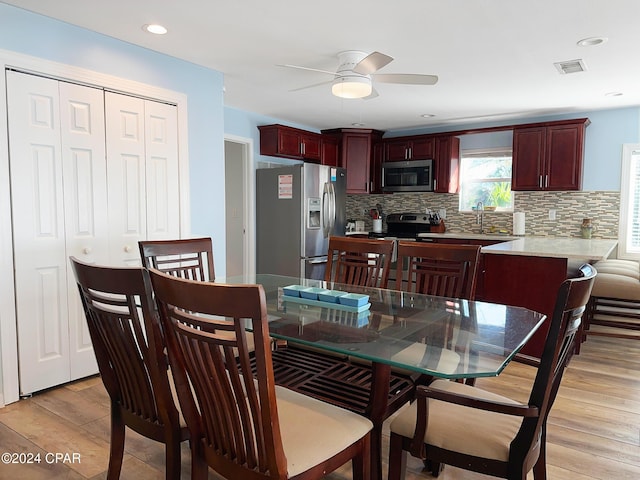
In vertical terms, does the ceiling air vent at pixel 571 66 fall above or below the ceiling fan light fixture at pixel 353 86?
above

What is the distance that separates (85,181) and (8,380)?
1.29m

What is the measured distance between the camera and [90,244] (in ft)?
9.68

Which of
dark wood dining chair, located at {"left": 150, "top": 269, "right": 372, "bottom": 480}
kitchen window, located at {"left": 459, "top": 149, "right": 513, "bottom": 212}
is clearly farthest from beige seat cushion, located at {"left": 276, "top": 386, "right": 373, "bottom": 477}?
kitchen window, located at {"left": 459, "top": 149, "right": 513, "bottom": 212}

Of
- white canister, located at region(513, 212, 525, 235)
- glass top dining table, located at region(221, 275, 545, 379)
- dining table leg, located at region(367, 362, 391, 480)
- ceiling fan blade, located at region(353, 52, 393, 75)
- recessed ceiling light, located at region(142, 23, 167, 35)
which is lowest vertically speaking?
dining table leg, located at region(367, 362, 391, 480)

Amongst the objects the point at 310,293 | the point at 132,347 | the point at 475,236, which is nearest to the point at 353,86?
the point at 310,293

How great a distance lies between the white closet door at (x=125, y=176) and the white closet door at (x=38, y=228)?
13.2 inches

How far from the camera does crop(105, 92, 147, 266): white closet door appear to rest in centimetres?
304

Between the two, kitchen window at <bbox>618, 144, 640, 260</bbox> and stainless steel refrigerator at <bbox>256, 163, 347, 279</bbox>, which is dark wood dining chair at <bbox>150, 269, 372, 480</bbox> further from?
kitchen window at <bbox>618, 144, 640, 260</bbox>

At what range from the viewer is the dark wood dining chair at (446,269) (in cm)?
233

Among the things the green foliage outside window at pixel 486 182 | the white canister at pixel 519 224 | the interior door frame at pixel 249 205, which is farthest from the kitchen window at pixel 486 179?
the interior door frame at pixel 249 205

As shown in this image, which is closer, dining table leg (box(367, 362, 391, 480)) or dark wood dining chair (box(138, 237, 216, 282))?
dining table leg (box(367, 362, 391, 480))

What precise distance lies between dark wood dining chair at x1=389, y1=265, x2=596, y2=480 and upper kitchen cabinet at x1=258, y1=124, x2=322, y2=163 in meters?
4.23

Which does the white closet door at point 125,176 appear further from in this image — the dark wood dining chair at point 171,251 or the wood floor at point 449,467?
the wood floor at point 449,467

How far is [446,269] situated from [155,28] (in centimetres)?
237
